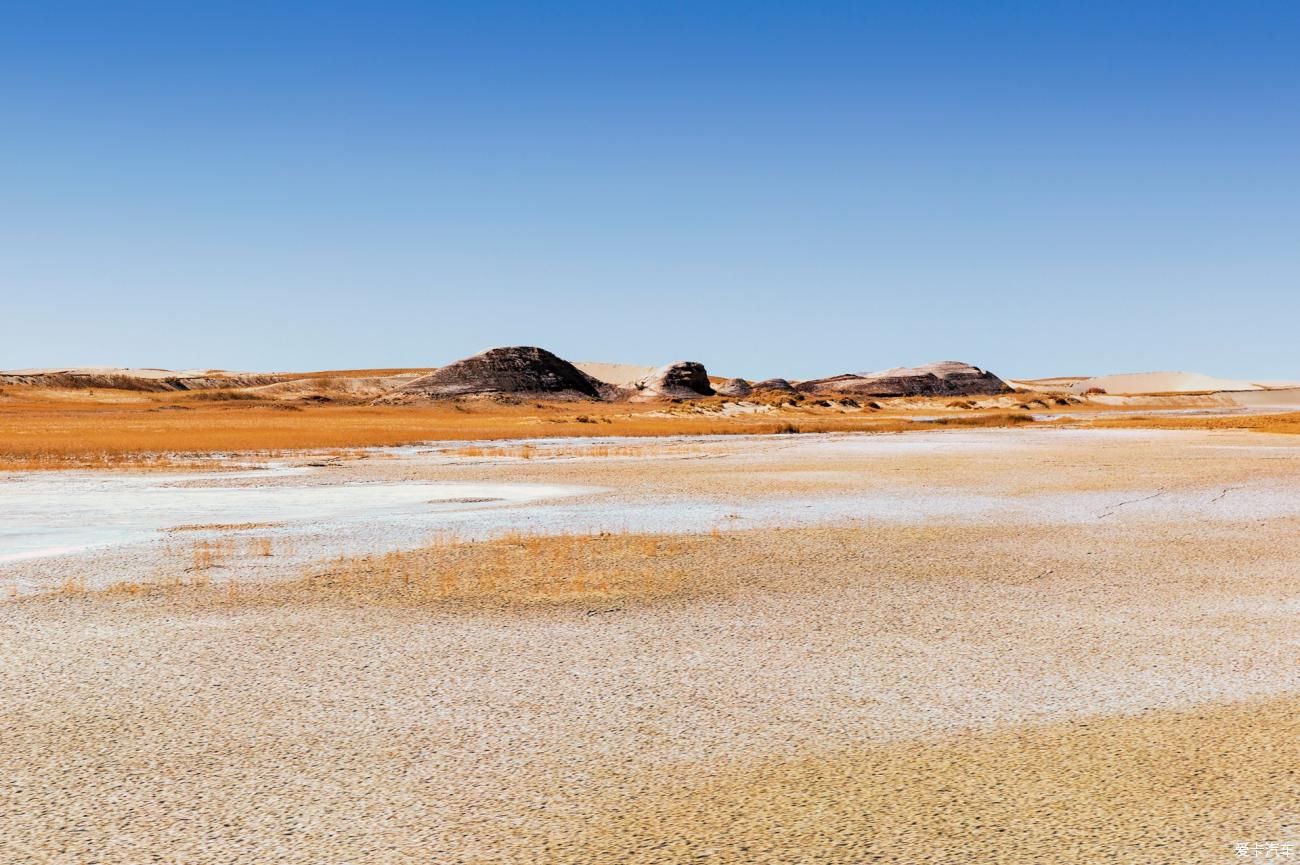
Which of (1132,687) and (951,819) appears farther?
(1132,687)

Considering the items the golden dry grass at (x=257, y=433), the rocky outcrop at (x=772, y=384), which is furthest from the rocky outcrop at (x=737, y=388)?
the golden dry grass at (x=257, y=433)

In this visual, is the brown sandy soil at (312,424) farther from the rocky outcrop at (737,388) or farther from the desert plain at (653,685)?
the rocky outcrop at (737,388)

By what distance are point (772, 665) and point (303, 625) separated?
14.6 ft

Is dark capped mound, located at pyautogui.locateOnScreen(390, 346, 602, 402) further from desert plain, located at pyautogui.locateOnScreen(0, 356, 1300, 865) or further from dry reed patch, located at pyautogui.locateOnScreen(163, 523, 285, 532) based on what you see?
desert plain, located at pyautogui.locateOnScreen(0, 356, 1300, 865)

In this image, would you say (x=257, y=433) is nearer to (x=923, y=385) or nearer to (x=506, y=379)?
(x=506, y=379)

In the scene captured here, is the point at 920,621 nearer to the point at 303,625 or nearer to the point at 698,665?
the point at 698,665

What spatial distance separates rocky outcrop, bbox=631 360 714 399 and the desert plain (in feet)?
372

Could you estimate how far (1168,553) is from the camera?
14859mm

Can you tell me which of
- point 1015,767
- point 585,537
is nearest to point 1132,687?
point 1015,767

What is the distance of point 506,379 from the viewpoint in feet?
421

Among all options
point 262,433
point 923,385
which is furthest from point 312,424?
point 923,385

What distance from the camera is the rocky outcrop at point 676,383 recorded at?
134250 millimetres

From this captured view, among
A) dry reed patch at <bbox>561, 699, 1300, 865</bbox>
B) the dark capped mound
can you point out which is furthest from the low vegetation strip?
dry reed patch at <bbox>561, 699, 1300, 865</bbox>

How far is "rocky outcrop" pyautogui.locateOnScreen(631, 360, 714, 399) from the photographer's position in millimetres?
134250
